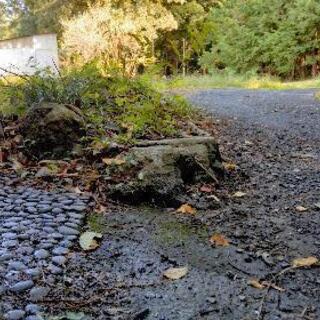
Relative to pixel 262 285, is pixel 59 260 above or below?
above

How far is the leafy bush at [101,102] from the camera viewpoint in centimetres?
441

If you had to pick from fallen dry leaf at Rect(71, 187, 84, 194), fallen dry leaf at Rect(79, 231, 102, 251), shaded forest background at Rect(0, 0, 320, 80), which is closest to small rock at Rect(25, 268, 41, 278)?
fallen dry leaf at Rect(79, 231, 102, 251)

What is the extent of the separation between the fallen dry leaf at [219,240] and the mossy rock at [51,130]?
172cm

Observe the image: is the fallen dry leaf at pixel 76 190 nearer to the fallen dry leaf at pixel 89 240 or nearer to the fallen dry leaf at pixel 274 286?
the fallen dry leaf at pixel 89 240

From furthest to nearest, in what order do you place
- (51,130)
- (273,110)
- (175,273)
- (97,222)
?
(273,110) < (51,130) < (97,222) < (175,273)

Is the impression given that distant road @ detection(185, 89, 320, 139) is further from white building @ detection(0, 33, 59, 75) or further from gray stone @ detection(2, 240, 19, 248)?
white building @ detection(0, 33, 59, 75)

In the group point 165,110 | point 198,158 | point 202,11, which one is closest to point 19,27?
point 202,11

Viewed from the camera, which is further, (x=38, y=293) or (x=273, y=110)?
(x=273, y=110)

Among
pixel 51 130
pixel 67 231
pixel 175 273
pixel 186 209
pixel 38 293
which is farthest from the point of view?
pixel 51 130

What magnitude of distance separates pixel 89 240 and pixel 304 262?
1139 mm

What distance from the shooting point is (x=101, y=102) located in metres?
5.25

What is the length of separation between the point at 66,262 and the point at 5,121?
8.63 feet

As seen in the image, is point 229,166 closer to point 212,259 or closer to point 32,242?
point 212,259

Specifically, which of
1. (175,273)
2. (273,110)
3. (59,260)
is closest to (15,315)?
(59,260)
